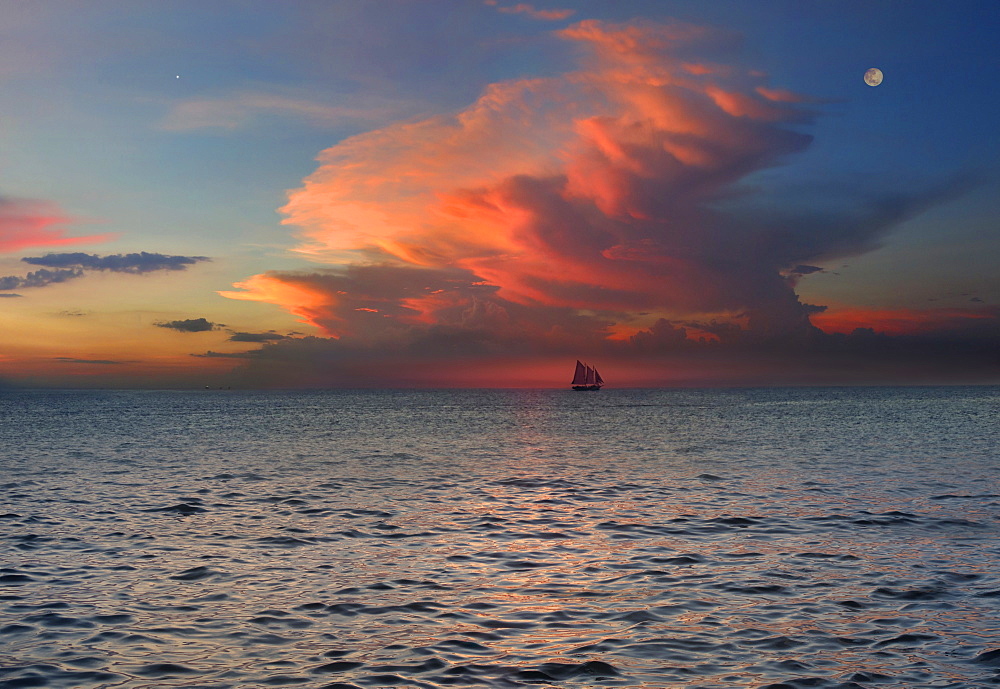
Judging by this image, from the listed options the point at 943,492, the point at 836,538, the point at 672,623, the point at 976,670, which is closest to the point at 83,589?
the point at 672,623

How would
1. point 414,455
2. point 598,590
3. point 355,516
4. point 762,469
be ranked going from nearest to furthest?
point 598,590 → point 355,516 → point 762,469 → point 414,455

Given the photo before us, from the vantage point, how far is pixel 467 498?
112 feet

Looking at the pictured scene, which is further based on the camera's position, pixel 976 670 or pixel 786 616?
pixel 786 616

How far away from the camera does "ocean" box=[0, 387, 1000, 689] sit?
12430 mm

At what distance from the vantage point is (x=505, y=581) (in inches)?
717

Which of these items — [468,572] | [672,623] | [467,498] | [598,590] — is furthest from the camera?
[467,498]

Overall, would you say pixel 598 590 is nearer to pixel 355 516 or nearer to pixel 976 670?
pixel 976 670

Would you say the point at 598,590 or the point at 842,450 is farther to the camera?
the point at 842,450

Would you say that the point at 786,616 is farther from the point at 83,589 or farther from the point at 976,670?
the point at 83,589

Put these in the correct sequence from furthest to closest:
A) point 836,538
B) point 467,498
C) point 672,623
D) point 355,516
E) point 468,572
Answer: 1. point 467,498
2. point 355,516
3. point 836,538
4. point 468,572
5. point 672,623

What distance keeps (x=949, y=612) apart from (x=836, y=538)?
27.7ft

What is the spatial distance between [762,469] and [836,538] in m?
23.4

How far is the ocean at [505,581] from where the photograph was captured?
12430mm

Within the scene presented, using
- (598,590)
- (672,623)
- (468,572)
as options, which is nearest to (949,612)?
(672,623)
